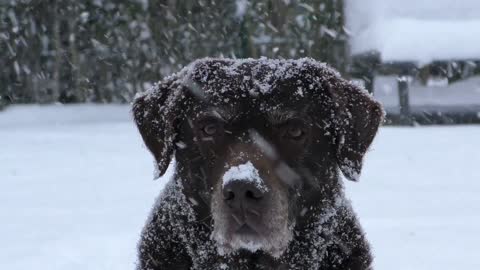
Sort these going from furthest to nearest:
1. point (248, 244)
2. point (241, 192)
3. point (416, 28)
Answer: point (416, 28) → point (248, 244) → point (241, 192)

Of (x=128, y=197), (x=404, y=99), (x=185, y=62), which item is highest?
(x=128, y=197)

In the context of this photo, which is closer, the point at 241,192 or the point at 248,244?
the point at 241,192

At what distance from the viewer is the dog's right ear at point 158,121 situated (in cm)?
318

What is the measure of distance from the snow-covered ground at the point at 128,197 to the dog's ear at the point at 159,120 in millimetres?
1441

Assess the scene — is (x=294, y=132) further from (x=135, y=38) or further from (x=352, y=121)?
(x=135, y=38)

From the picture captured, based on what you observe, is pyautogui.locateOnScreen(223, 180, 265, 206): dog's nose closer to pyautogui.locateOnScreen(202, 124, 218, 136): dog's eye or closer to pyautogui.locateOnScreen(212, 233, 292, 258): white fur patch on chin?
pyautogui.locateOnScreen(212, 233, 292, 258): white fur patch on chin

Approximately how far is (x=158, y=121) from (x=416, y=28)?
7.15 meters

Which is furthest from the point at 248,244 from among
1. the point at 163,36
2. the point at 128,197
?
the point at 163,36

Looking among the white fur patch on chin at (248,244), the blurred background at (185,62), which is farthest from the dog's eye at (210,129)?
the blurred background at (185,62)

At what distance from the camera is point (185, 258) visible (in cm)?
327

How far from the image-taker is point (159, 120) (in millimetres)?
3215

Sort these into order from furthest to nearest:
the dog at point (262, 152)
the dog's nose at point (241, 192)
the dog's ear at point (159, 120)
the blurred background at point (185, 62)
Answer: the blurred background at point (185, 62) → the dog's ear at point (159, 120) → the dog at point (262, 152) → the dog's nose at point (241, 192)

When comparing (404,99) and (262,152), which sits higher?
(262,152)

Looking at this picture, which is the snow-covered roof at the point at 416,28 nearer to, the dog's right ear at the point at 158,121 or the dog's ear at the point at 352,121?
the dog's ear at the point at 352,121
